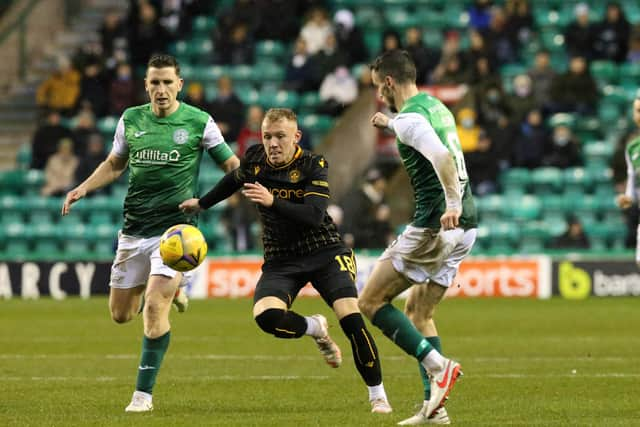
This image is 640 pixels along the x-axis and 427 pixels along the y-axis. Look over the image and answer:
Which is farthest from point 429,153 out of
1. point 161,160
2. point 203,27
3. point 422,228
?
point 203,27

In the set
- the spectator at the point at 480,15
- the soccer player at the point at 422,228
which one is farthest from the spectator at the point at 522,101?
the soccer player at the point at 422,228

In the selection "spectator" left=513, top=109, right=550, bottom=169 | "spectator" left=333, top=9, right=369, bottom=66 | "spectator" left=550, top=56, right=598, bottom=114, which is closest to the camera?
"spectator" left=513, top=109, right=550, bottom=169

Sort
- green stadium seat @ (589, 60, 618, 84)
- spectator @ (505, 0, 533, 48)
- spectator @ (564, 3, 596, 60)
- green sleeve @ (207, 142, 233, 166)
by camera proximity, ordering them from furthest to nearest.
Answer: green stadium seat @ (589, 60, 618, 84) < spectator @ (505, 0, 533, 48) < spectator @ (564, 3, 596, 60) < green sleeve @ (207, 142, 233, 166)

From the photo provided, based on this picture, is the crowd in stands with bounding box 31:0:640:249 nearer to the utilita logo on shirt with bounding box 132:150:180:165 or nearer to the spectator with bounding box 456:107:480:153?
the spectator with bounding box 456:107:480:153

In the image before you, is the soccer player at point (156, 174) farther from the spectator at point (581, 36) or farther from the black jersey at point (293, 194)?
the spectator at point (581, 36)

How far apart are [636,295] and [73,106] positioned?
11.1 m

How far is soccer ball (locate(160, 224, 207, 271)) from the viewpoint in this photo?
9000 millimetres

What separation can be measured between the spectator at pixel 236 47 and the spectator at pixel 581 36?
607 centimetres

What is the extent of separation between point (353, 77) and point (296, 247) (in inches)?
651

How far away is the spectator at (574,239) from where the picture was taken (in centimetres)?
2272

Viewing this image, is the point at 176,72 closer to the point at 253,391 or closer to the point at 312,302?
the point at 253,391

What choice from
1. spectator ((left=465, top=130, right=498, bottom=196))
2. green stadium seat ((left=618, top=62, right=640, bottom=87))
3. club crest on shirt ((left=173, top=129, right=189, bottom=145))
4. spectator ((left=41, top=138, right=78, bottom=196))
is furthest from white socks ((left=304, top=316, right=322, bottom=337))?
green stadium seat ((left=618, top=62, right=640, bottom=87))

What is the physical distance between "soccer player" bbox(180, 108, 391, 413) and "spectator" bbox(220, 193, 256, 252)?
14.3 metres

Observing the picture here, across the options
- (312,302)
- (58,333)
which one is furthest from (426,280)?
(312,302)
